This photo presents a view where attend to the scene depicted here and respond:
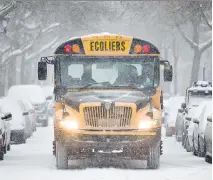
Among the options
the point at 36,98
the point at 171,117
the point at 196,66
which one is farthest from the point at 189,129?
the point at 196,66

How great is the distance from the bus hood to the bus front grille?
0.18m

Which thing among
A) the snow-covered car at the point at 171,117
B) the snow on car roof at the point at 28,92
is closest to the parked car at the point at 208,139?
the snow-covered car at the point at 171,117

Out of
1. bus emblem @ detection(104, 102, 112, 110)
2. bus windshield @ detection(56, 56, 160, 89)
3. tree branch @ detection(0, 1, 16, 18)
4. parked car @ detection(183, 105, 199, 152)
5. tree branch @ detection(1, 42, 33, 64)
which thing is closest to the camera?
bus emblem @ detection(104, 102, 112, 110)

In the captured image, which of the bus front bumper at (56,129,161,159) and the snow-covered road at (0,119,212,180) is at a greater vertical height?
the bus front bumper at (56,129,161,159)

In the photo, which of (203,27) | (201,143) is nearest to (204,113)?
(201,143)

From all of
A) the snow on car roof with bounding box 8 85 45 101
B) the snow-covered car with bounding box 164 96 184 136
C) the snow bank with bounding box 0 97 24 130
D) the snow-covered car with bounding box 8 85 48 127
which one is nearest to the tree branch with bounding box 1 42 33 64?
the snow on car roof with bounding box 8 85 45 101

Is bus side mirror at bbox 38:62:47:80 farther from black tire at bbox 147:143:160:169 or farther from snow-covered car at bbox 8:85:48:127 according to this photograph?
snow-covered car at bbox 8:85:48:127

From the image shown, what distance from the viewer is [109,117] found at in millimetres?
16906

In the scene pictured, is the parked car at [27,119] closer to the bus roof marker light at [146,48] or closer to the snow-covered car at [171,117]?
the snow-covered car at [171,117]

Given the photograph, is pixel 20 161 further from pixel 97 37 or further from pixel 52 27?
pixel 52 27

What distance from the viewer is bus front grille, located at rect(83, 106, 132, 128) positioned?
55.5 ft

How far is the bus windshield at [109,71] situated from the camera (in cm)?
1809

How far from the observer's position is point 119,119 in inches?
667

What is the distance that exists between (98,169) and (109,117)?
107 centimetres
